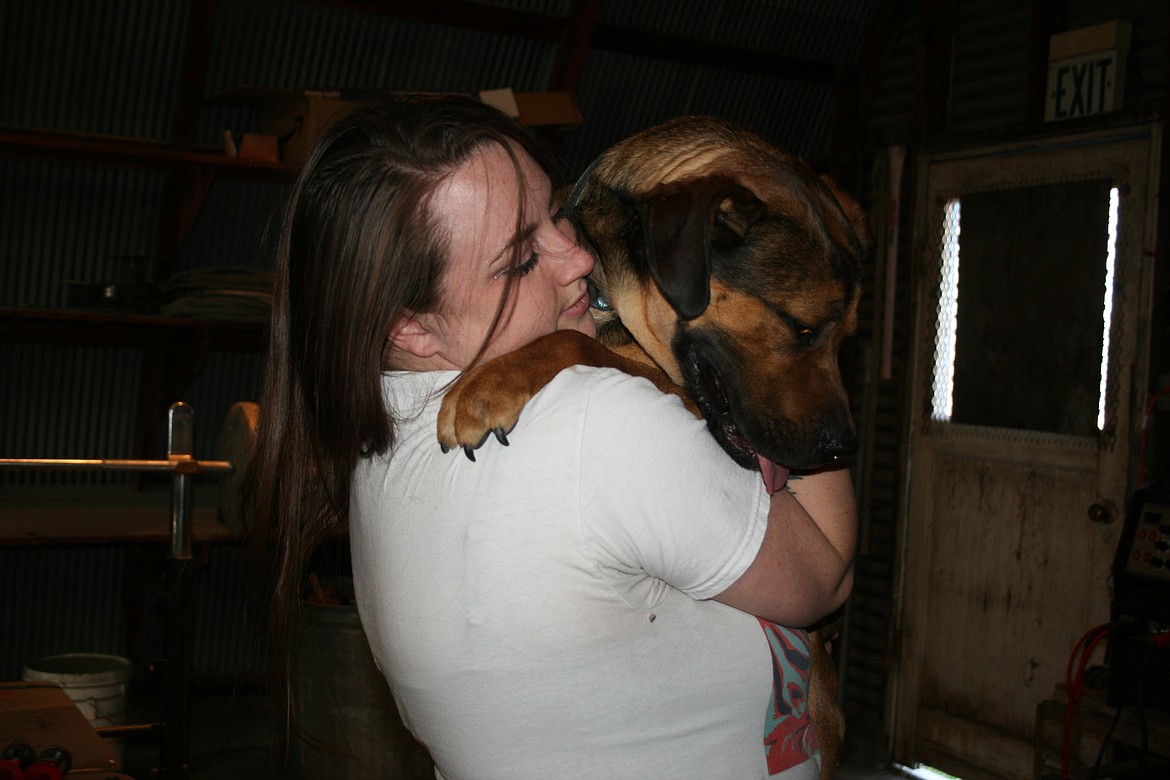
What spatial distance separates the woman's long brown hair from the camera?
1183mm

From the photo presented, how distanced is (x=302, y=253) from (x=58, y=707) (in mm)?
1558

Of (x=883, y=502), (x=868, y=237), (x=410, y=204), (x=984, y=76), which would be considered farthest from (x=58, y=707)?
(x=984, y=76)

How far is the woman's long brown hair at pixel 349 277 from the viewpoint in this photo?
3.88 ft

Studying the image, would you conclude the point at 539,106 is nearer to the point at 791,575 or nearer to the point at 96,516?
the point at 96,516

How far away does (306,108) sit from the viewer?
13.9 feet

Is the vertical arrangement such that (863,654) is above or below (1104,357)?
below

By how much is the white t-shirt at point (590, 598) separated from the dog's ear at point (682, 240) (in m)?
0.41

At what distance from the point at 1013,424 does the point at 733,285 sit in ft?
10.5

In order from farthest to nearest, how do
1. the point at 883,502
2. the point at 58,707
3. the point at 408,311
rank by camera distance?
the point at 883,502, the point at 58,707, the point at 408,311

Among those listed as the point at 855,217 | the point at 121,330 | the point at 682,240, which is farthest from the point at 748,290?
the point at 121,330

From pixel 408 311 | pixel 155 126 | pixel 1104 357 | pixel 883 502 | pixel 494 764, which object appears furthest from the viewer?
pixel 883 502

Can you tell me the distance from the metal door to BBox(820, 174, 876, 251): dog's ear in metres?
2.47

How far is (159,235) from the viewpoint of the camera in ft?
15.8

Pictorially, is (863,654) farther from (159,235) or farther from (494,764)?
(494,764)
